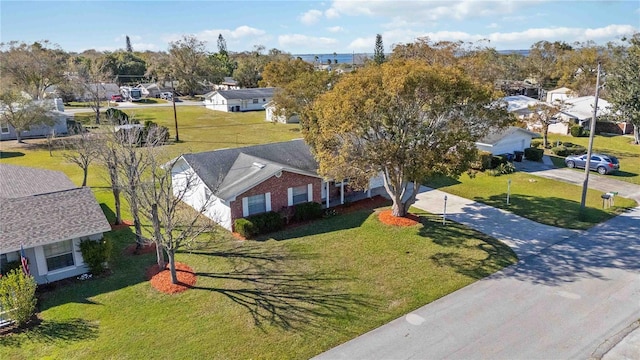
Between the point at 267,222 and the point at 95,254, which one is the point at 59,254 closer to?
the point at 95,254

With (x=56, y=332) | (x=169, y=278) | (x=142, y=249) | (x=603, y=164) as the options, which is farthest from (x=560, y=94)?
(x=56, y=332)

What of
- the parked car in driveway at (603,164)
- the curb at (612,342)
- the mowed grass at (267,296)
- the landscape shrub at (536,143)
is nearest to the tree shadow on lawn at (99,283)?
the mowed grass at (267,296)

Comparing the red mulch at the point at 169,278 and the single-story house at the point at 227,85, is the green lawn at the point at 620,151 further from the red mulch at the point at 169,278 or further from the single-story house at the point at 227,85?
the single-story house at the point at 227,85

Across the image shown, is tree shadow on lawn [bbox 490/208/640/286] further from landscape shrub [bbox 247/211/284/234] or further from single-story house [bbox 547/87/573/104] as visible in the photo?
single-story house [bbox 547/87/573/104]

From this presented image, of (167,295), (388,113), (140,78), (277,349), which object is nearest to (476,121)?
(388,113)

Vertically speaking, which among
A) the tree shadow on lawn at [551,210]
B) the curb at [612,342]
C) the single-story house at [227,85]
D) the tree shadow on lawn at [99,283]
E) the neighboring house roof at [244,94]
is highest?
the single-story house at [227,85]

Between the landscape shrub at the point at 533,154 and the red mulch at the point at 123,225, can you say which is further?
the landscape shrub at the point at 533,154
